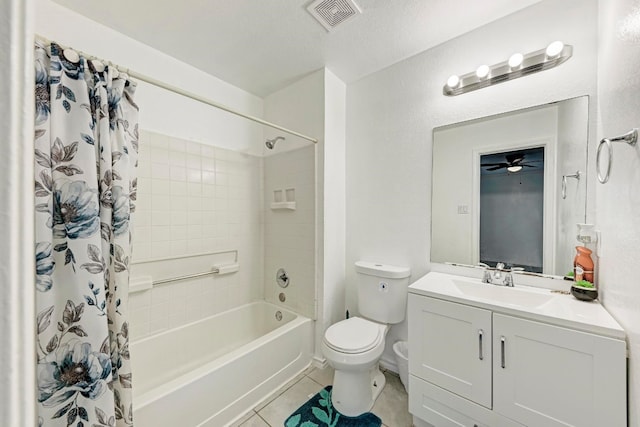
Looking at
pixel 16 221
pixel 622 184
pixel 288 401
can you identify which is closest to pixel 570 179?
pixel 622 184

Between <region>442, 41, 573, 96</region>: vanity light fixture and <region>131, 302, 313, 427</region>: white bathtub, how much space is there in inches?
78.6

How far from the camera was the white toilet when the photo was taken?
1496mm

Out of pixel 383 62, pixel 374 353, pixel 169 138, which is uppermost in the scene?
pixel 383 62

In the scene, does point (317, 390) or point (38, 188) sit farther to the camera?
point (317, 390)

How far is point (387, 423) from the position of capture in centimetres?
148

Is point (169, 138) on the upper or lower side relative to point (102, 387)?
upper

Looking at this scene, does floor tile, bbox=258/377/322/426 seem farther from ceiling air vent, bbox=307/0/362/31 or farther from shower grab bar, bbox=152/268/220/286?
ceiling air vent, bbox=307/0/362/31

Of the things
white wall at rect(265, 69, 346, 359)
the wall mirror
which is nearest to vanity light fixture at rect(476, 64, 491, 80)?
the wall mirror

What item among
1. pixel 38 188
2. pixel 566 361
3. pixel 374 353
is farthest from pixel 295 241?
pixel 566 361

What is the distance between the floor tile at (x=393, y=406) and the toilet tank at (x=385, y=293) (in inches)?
17.9

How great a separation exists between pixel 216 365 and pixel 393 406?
112 centimetres

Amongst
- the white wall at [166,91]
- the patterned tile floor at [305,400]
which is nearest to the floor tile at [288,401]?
the patterned tile floor at [305,400]

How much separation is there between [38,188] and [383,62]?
211cm

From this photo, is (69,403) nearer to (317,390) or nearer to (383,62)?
(317,390)
